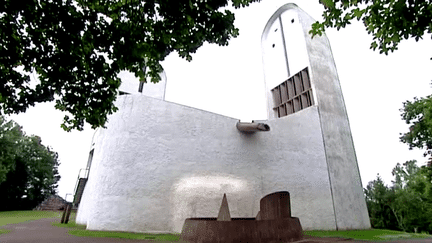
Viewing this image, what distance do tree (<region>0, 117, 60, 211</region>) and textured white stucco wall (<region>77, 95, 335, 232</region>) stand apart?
71.7ft

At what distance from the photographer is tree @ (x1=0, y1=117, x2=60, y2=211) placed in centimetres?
2883

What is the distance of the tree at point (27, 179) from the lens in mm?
28828

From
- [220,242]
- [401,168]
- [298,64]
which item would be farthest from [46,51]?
[401,168]

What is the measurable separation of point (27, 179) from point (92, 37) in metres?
34.7

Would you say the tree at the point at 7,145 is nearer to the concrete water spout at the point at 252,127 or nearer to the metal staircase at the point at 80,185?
the metal staircase at the point at 80,185

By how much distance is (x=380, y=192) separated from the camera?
32250mm

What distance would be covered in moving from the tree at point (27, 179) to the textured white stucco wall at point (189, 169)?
860 inches

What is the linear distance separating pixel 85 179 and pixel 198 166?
10.4 meters

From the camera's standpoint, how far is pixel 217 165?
12.5 m

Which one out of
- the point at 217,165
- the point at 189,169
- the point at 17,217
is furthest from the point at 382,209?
the point at 17,217

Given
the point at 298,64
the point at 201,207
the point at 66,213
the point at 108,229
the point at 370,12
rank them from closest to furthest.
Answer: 1. the point at 370,12
2. the point at 108,229
3. the point at 201,207
4. the point at 66,213
5. the point at 298,64

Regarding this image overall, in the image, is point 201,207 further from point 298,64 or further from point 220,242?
point 298,64

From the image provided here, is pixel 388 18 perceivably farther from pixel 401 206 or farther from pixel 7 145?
pixel 401 206

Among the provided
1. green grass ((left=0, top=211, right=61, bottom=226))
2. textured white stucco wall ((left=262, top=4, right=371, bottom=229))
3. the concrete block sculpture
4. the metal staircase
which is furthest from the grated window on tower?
green grass ((left=0, top=211, right=61, bottom=226))
